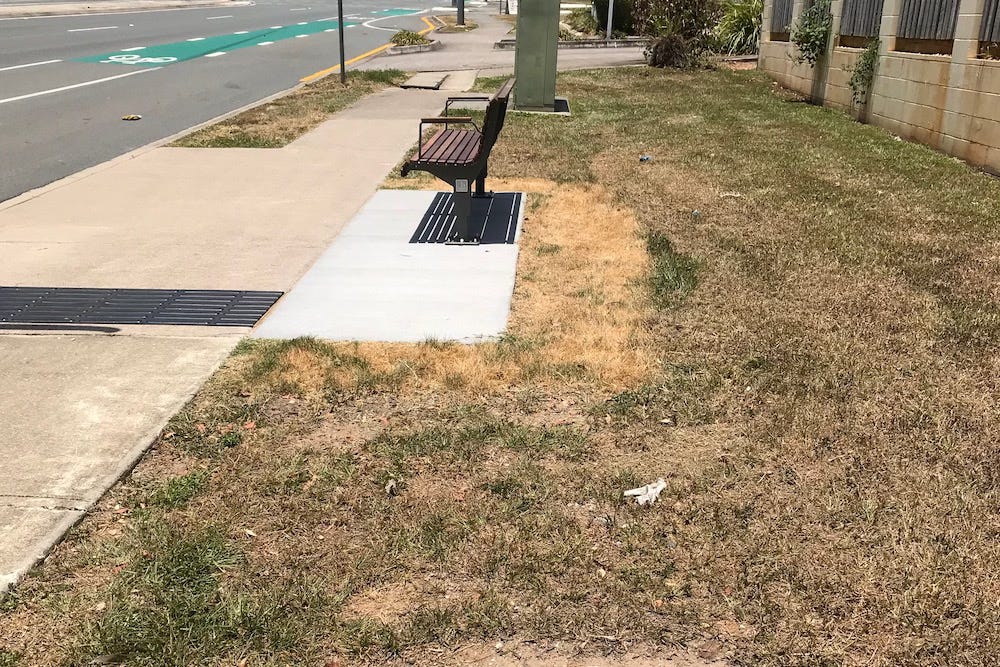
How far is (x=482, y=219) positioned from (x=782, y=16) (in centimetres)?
1346

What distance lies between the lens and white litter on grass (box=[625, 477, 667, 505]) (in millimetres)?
3305

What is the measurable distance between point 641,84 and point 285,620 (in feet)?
53.9

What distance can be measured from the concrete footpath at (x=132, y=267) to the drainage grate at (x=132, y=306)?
0.41ft

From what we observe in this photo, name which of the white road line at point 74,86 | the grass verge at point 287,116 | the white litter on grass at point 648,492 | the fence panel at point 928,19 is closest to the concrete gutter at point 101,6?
the white road line at point 74,86

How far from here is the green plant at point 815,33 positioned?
574 inches

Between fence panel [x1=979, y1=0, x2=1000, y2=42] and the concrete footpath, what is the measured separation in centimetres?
675

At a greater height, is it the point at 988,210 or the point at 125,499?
the point at 988,210

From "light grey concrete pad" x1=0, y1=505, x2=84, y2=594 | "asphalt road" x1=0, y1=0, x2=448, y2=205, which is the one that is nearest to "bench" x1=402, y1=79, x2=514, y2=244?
"light grey concrete pad" x1=0, y1=505, x2=84, y2=594

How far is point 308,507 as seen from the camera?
10.6ft

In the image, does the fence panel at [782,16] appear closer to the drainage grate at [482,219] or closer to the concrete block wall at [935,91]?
the concrete block wall at [935,91]

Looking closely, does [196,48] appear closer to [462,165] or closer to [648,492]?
[462,165]

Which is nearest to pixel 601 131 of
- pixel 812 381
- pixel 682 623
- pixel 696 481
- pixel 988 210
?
pixel 988 210

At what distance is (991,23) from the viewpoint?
9.49 metres

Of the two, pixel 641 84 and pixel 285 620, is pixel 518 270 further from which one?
pixel 641 84
